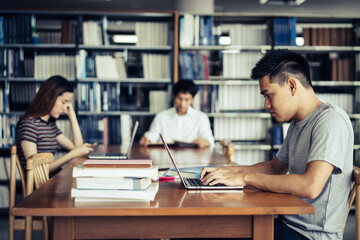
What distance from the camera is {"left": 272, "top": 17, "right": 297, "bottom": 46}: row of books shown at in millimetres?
3879

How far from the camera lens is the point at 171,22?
3.95 meters

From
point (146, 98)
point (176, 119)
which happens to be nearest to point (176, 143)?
point (176, 119)

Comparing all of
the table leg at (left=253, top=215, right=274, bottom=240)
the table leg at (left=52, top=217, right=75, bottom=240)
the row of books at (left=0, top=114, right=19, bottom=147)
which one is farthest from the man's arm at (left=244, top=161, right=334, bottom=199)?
the row of books at (left=0, top=114, right=19, bottom=147)

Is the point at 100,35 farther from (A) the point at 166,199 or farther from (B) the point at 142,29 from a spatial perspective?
(A) the point at 166,199

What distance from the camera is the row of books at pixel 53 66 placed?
384 cm

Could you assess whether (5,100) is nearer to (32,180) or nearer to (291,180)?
(32,180)

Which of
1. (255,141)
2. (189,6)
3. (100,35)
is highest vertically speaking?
(189,6)

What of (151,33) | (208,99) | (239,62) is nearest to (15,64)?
(151,33)

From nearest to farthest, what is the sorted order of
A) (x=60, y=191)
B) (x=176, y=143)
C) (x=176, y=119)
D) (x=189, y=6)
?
(x=60, y=191) → (x=176, y=143) → (x=176, y=119) → (x=189, y=6)

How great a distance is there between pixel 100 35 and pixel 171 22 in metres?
0.74

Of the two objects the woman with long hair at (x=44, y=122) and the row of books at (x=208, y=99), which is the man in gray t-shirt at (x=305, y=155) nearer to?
the woman with long hair at (x=44, y=122)

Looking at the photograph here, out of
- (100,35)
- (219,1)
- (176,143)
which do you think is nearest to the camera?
(176,143)

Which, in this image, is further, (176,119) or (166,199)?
(176,119)

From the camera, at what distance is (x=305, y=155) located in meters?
1.43
